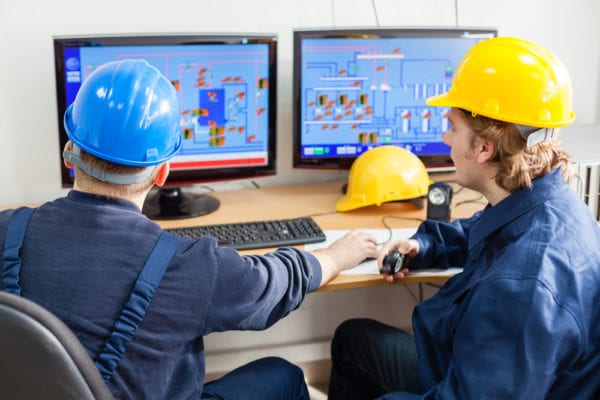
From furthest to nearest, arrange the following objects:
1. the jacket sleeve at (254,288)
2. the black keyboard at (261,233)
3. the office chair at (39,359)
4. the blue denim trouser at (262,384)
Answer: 1. the black keyboard at (261,233)
2. the blue denim trouser at (262,384)
3. the jacket sleeve at (254,288)
4. the office chair at (39,359)

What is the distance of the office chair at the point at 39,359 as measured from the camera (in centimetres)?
101

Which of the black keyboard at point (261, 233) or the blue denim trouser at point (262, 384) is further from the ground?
the black keyboard at point (261, 233)

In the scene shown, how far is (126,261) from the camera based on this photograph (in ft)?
4.09

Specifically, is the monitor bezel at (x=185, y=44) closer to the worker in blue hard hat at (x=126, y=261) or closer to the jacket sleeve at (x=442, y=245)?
the jacket sleeve at (x=442, y=245)

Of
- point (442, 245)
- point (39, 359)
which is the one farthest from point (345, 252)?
point (39, 359)

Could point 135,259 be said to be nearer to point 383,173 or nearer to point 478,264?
point 478,264

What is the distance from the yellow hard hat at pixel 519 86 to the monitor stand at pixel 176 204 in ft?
3.32

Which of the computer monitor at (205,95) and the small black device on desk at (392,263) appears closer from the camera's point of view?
the small black device on desk at (392,263)

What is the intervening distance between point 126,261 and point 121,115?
259 millimetres

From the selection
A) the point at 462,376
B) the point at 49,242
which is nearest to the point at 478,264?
the point at 462,376

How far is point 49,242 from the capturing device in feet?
4.13

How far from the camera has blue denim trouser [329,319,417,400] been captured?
6.33ft

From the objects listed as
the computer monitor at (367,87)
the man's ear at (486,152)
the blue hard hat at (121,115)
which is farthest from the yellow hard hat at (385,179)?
the blue hard hat at (121,115)

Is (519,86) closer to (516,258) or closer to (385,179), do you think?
(516,258)
